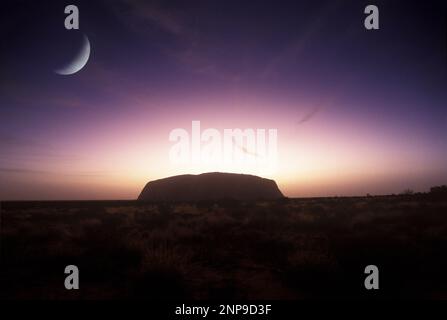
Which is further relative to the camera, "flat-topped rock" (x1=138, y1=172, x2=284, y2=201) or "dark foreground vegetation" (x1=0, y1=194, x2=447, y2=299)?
"flat-topped rock" (x1=138, y1=172, x2=284, y2=201)

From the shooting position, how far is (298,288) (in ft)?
22.5

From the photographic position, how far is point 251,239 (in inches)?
503

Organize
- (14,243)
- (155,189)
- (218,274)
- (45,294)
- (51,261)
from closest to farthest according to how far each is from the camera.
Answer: (45,294) < (218,274) < (51,261) < (14,243) < (155,189)

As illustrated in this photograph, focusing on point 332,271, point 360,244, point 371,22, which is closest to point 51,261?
point 332,271

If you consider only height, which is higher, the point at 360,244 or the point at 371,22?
the point at 371,22

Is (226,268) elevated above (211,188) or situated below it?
below

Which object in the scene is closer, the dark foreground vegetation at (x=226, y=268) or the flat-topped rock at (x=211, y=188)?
the dark foreground vegetation at (x=226, y=268)

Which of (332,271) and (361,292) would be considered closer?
(361,292)

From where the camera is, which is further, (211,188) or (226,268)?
(211,188)

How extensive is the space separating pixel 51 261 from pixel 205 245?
5237 millimetres

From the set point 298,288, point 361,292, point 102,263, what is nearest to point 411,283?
point 361,292

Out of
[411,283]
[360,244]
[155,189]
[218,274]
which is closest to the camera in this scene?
[411,283]

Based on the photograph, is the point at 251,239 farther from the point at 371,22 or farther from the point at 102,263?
the point at 371,22

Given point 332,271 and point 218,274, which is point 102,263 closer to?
point 218,274
